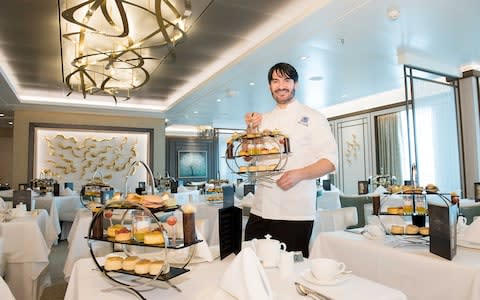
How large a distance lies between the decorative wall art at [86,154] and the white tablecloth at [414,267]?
7.12m

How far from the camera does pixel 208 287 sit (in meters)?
1.08

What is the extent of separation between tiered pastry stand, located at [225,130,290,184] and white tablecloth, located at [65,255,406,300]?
37 cm

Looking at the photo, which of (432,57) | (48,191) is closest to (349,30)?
(432,57)

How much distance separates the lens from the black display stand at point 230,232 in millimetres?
1344

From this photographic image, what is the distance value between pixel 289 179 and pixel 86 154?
8155 millimetres

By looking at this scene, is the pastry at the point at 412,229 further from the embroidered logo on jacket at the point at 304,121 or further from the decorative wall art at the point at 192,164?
the decorative wall art at the point at 192,164

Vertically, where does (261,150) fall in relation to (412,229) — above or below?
above

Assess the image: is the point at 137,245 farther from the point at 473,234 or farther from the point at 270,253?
the point at 473,234

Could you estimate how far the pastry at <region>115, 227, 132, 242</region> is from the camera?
1099mm

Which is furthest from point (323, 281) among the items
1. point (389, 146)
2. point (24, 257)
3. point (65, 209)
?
point (389, 146)

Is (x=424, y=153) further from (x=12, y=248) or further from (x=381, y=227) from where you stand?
(x=12, y=248)

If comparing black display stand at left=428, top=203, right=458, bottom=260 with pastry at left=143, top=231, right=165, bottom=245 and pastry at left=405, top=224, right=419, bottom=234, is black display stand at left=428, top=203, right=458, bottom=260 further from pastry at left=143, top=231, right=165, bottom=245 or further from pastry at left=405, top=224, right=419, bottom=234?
pastry at left=143, top=231, right=165, bottom=245

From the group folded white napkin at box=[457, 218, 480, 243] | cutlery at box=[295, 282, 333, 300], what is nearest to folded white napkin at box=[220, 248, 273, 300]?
cutlery at box=[295, 282, 333, 300]

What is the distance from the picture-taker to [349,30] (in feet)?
12.9
